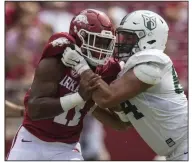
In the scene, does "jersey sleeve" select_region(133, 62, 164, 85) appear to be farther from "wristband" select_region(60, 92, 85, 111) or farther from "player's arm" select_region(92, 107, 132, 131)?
"player's arm" select_region(92, 107, 132, 131)

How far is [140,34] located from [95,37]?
1.00ft

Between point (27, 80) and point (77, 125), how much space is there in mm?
2619

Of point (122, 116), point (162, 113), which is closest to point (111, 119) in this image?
point (122, 116)

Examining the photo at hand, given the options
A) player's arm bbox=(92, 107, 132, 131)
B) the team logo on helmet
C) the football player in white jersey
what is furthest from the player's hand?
player's arm bbox=(92, 107, 132, 131)

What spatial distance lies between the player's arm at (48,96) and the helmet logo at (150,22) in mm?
624

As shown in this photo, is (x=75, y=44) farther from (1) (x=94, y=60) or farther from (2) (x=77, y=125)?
(2) (x=77, y=125)

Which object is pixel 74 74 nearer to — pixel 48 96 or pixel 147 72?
pixel 48 96

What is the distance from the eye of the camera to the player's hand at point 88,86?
11.4 ft

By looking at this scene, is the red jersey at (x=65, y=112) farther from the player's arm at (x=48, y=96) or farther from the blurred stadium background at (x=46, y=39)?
→ the blurred stadium background at (x=46, y=39)

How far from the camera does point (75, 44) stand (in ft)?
11.9

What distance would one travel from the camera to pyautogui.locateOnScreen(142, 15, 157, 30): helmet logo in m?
3.69

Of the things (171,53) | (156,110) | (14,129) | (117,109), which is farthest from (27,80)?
(156,110)

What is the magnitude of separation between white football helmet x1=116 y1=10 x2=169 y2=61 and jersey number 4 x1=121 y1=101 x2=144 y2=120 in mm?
310

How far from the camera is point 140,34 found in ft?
12.1
